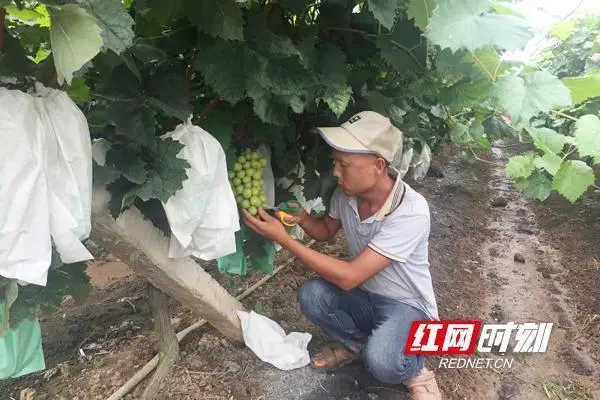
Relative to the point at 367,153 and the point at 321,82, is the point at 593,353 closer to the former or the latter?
the point at 367,153

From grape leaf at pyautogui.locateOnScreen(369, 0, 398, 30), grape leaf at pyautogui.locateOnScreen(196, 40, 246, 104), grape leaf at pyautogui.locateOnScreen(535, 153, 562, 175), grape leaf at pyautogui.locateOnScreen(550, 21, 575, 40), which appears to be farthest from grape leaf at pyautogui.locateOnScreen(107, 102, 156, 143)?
grape leaf at pyautogui.locateOnScreen(535, 153, 562, 175)

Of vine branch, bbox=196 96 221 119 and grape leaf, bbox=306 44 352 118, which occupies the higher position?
grape leaf, bbox=306 44 352 118

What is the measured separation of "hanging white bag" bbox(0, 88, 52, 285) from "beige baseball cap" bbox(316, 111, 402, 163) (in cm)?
119

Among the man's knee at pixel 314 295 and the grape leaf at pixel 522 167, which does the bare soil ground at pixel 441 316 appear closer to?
the man's knee at pixel 314 295

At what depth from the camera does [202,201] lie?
167 centimetres

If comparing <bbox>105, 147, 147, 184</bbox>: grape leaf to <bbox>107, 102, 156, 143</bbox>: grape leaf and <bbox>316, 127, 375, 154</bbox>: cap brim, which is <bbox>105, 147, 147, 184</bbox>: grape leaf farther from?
<bbox>316, 127, 375, 154</bbox>: cap brim

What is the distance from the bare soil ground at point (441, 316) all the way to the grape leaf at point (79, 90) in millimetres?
1590

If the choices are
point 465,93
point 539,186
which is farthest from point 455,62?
point 539,186

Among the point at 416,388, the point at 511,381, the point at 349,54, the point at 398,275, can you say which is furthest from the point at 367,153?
the point at 511,381

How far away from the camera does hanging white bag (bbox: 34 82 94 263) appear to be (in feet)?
4.32

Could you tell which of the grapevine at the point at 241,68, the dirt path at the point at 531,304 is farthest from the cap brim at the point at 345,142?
the dirt path at the point at 531,304

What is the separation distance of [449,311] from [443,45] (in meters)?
3.00

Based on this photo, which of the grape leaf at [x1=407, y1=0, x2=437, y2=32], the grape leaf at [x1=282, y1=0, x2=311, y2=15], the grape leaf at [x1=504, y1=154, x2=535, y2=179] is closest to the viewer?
the grape leaf at [x1=407, y1=0, x2=437, y2=32]

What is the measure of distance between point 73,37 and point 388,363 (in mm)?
2140
